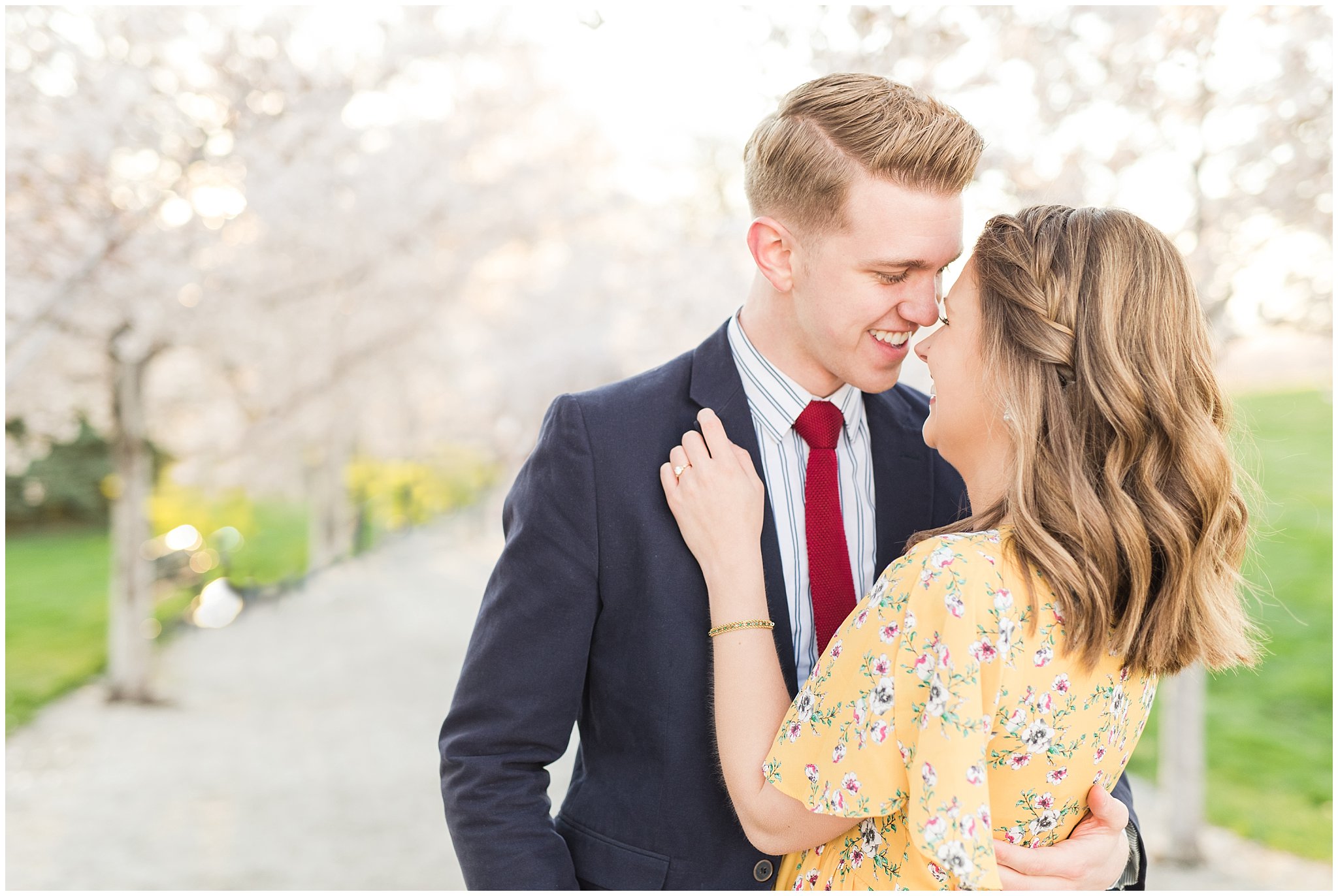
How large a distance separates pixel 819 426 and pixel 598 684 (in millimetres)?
675

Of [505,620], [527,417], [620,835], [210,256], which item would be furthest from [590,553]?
[527,417]

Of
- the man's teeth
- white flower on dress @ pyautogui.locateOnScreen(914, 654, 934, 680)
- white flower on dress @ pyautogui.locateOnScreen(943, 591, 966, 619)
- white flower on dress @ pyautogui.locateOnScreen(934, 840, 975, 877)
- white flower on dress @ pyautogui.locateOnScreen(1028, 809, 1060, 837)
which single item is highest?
the man's teeth

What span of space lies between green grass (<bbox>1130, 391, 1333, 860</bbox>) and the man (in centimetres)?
450

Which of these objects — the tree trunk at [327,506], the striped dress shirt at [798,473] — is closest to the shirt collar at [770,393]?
the striped dress shirt at [798,473]

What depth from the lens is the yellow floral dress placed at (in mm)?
1344

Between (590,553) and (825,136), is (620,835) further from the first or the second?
(825,136)

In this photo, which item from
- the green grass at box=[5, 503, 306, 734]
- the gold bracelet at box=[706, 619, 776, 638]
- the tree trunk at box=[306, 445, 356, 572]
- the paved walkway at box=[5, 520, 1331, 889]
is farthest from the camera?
the tree trunk at box=[306, 445, 356, 572]

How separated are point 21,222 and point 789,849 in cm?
641

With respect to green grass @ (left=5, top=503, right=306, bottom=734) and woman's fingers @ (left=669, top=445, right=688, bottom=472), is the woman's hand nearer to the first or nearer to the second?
woman's fingers @ (left=669, top=445, right=688, bottom=472)

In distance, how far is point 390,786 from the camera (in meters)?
7.64

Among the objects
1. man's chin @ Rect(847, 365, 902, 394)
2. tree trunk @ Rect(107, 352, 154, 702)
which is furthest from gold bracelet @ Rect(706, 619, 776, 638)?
tree trunk @ Rect(107, 352, 154, 702)

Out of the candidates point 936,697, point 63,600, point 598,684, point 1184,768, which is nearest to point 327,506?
point 63,600

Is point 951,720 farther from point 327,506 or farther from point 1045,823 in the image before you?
point 327,506

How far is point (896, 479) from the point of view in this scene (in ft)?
6.75
